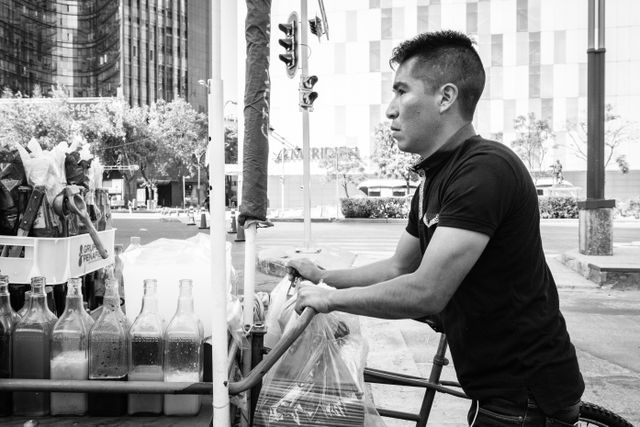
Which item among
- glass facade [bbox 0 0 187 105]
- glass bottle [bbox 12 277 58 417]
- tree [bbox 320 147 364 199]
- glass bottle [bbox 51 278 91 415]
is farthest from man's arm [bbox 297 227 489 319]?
glass facade [bbox 0 0 187 105]

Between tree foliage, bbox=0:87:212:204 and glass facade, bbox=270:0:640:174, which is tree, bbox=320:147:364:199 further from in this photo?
tree foliage, bbox=0:87:212:204

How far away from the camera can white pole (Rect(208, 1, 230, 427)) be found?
161 cm

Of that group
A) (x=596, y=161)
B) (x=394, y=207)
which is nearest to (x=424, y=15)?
(x=394, y=207)

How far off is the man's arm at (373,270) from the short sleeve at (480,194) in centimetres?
54

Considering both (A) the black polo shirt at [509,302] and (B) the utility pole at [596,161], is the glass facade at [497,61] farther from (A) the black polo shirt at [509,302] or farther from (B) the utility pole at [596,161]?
A: (A) the black polo shirt at [509,302]

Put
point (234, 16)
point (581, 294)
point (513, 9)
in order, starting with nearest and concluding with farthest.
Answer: point (234, 16) < point (581, 294) < point (513, 9)

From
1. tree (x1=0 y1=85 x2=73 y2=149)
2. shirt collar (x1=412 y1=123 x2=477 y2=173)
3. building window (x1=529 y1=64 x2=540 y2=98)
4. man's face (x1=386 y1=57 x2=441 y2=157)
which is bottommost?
shirt collar (x1=412 y1=123 x2=477 y2=173)

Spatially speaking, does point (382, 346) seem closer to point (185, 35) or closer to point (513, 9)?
point (513, 9)

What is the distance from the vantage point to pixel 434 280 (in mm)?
1474

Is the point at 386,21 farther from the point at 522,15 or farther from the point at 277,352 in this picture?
the point at 277,352

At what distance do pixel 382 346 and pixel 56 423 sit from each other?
12.3 ft

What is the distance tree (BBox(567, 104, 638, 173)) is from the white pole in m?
35.2

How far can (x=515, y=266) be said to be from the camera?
1583mm

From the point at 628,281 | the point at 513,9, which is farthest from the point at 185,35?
the point at 628,281
